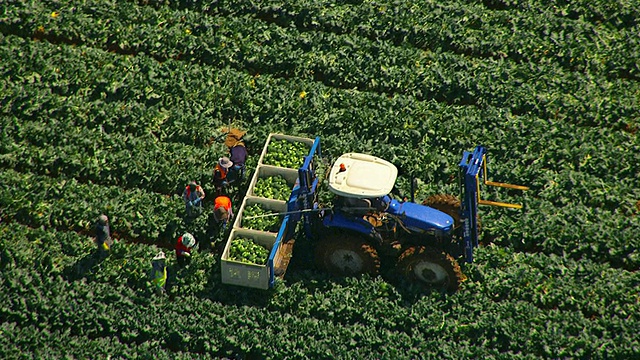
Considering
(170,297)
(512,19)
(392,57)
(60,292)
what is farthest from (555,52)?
(60,292)

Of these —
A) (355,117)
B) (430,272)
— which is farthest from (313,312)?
(355,117)

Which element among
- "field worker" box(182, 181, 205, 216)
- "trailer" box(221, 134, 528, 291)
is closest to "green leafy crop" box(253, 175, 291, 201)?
"trailer" box(221, 134, 528, 291)

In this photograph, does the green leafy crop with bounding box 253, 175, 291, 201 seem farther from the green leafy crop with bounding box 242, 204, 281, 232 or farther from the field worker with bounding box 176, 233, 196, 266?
the field worker with bounding box 176, 233, 196, 266

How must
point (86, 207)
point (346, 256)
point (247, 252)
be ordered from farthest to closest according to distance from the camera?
point (86, 207) → point (346, 256) → point (247, 252)

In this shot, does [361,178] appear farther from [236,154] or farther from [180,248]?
[180,248]

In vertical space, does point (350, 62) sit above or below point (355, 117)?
above

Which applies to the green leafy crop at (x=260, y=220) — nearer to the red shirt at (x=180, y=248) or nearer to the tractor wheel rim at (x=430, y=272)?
the red shirt at (x=180, y=248)
